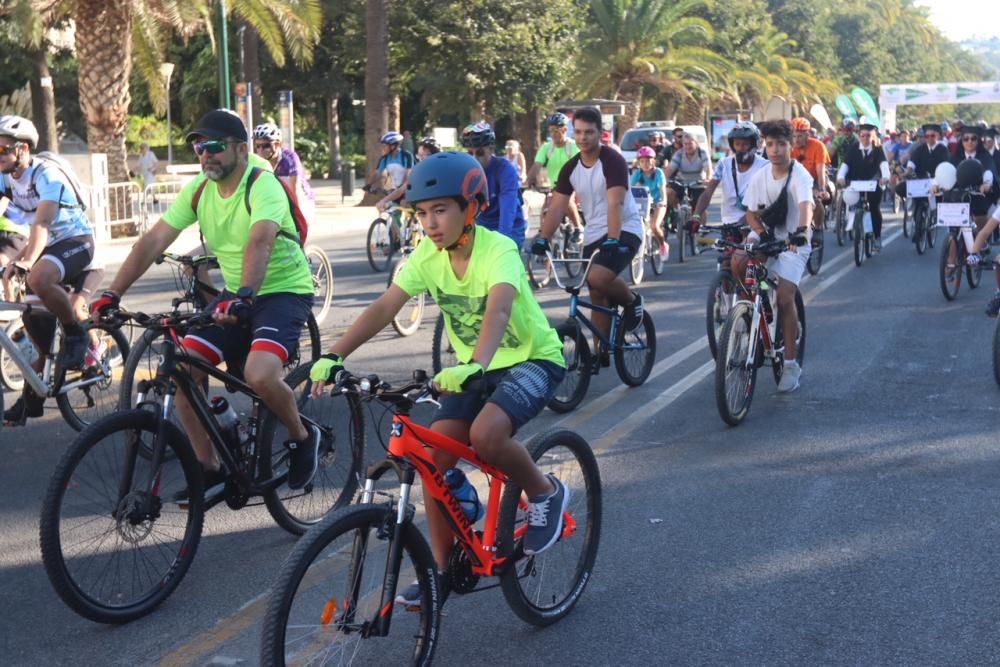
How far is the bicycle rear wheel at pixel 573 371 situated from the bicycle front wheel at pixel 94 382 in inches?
107

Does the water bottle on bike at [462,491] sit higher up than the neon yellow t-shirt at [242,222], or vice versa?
the neon yellow t-shirt at [242,222]

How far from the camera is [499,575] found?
4395 millimetres

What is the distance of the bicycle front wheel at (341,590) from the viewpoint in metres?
3.57

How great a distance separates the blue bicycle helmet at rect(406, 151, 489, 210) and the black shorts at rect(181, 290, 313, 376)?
1.55 meters

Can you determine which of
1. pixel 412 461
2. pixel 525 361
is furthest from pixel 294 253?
pixel 412 461

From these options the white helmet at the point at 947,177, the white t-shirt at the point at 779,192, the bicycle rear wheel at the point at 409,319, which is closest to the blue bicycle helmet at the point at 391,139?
the bicycle rear wheel at the point at 409,319

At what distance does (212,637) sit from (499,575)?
1.08 metres

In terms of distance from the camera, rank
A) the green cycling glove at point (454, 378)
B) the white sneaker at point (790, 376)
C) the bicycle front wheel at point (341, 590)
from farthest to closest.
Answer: the white sneaker at point (790, 376)
the green cycling glove at point (454, 378)
the bicycle front wheel at point (341, 590)

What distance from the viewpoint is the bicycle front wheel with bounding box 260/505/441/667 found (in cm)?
357

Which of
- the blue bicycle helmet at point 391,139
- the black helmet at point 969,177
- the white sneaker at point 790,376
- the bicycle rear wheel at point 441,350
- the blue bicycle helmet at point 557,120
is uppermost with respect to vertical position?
the blue bicycle helmet at point 557,120

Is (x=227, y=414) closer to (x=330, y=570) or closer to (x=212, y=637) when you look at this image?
(x=212, y=637)

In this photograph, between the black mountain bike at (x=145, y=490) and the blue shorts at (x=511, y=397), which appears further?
the black mountain bike at (x=145, y=490)

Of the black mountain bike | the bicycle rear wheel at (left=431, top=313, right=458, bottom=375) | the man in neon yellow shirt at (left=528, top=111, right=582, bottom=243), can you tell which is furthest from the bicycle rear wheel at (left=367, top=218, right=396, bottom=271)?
the black mountain bike

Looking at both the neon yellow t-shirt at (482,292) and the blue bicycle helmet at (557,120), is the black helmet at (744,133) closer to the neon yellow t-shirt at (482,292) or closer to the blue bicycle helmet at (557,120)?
the blue bicycle helmet at (557,120)
